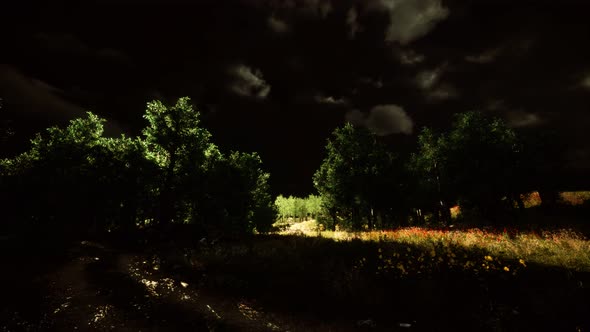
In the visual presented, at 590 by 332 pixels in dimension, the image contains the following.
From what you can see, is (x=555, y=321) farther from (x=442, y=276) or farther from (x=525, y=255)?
(x=525, y=255)

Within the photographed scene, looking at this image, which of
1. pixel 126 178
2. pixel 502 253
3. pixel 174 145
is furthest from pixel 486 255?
pixel 126 178

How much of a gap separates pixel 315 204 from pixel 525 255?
421 feet

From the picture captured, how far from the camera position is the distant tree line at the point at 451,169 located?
26.1m

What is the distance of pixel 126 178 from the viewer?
106 ft

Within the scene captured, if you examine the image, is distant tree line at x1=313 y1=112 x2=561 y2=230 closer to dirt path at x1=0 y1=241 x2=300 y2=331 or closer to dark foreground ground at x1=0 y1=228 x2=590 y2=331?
dark foreground ground at x1=0 y1=228 x2=590 y2=331

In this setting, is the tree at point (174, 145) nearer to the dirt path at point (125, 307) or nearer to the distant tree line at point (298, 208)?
the dirt path at point (125, 307)

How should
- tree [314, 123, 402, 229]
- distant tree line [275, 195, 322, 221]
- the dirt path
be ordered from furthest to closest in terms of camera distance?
distant tree line [275, 195, 322, 221] → tree [314, 123, 402, 229] → the dirt path

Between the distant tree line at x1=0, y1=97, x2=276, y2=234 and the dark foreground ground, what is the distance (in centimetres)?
1696

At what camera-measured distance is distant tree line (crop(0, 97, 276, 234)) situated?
29.4 m

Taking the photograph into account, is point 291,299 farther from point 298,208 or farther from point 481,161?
point 298,208

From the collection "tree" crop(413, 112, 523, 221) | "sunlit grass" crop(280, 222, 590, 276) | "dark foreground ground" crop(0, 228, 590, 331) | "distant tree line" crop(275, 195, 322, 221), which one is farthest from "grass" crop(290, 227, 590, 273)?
"distant tree line" crop(275, 195, 322, 221)

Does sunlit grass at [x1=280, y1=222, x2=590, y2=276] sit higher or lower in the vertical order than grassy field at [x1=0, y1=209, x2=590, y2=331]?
higher

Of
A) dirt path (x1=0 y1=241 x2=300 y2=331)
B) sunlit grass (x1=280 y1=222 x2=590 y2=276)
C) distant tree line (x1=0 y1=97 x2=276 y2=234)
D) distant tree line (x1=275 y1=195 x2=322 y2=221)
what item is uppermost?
distant tree line (x1=275 y1=195 x2=322 y2=221)

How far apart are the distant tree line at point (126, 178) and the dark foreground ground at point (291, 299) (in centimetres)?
1696
